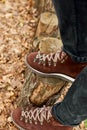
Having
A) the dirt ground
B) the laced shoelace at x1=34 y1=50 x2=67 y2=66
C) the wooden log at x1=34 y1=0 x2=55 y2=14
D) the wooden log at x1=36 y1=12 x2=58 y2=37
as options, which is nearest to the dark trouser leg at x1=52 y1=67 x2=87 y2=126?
the laced shoelace at x1=34 y1=50 x2=67 y2=66

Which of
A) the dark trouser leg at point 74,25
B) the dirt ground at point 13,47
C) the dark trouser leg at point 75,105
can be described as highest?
the dark trouser leg at point 74,25

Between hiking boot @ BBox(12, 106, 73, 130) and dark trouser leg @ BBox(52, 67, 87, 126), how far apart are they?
9cm

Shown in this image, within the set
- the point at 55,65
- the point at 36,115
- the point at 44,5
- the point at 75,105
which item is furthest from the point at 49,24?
the point at 75,105

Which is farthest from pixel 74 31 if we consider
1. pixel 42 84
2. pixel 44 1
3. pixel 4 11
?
pixel 4 11

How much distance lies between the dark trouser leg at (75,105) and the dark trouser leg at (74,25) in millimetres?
119

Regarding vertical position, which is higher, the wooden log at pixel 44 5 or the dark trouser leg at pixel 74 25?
the dark trouser leg at pixel 74 25

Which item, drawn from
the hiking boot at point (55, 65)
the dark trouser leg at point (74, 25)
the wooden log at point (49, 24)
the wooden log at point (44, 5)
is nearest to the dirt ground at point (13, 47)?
the wooden log at point (44, 5)

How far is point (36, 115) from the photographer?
1942mm

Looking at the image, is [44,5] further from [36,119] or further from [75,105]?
[75,105]

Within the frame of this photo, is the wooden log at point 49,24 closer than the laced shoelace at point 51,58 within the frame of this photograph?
No

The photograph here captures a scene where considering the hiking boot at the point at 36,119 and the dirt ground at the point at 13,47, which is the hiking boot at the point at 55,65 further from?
the dirt ground at the point at 13,47

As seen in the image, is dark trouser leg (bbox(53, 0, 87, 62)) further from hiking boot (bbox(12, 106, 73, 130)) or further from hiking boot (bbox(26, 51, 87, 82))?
hiking boot (bbox(12, 106, 73, 130))

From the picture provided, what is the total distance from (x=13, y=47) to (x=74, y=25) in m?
1.50

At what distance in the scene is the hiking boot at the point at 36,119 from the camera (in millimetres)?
1871
